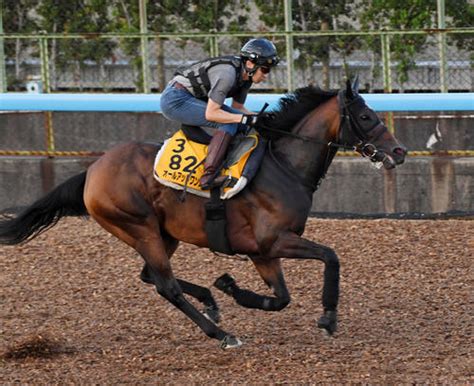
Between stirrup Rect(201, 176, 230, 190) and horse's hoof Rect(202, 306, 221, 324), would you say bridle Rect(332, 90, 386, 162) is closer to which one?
stirrup Rect(201, 176, 230, 190)

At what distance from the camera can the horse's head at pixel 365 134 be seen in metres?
7.68

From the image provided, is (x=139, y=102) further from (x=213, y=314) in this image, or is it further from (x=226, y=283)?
(x=226, y=283)

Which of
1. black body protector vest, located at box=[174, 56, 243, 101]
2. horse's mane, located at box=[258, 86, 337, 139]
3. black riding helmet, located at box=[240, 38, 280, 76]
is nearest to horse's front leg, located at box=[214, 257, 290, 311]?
horse's mane, located at box=[258, 86, 337, 139]

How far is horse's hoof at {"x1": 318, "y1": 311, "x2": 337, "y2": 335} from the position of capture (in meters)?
7.54

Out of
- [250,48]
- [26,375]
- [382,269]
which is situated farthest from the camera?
[382,269]

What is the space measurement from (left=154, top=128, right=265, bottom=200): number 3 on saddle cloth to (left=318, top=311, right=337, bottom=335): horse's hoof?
98 centimetres

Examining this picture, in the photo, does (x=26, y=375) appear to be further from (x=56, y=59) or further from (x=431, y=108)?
(x=56, y=59)

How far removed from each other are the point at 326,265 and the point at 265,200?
0.59 m

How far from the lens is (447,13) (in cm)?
1302

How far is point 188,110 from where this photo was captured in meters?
7.94

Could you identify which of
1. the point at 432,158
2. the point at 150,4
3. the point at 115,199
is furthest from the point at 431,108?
the point at 115,199

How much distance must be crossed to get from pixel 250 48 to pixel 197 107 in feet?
1.81

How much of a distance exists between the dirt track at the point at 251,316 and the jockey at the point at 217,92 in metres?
1.21

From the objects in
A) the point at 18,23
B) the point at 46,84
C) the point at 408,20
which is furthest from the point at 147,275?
the point at 18,23
